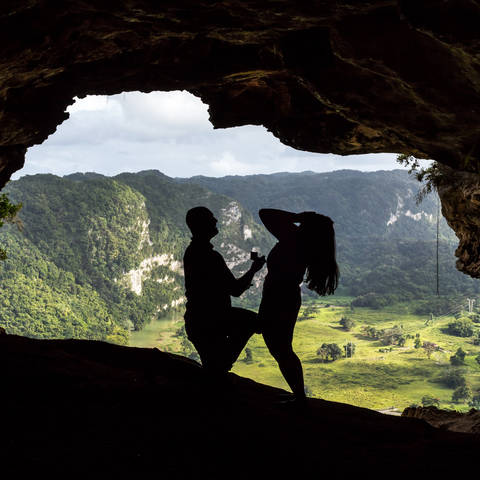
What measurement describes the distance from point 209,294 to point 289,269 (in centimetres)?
111

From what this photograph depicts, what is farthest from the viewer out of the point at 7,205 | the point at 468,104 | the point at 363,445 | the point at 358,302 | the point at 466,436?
the point at 358,302

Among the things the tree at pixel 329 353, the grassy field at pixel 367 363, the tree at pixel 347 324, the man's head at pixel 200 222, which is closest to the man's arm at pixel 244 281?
the man's head at pixel 200 222

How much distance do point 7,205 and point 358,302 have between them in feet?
448

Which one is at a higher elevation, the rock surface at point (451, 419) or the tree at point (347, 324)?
the rock surface at point (451, 419)

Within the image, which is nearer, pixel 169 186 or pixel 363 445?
A: pixel 363 445

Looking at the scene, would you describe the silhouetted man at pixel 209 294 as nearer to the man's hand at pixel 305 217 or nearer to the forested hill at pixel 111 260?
the man's hand at pixel 305 217

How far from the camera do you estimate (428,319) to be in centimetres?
11369

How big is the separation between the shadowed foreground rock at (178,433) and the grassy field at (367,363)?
61572mm

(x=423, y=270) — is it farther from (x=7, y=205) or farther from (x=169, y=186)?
(x=7, y=205)

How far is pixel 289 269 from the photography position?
547 centimetres

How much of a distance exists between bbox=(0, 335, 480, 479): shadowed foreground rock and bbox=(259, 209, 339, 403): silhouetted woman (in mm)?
930

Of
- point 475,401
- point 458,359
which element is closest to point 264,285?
point 475,401

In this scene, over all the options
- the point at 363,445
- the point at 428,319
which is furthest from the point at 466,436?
the point at 428,319

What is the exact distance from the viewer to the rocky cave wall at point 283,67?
721 centimetres
